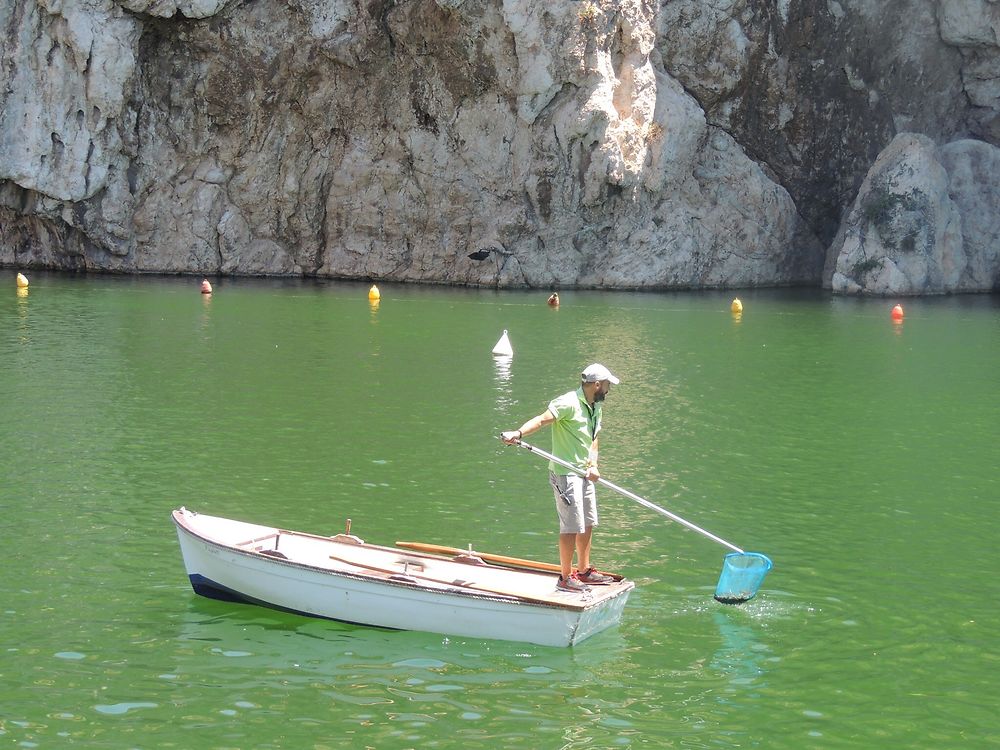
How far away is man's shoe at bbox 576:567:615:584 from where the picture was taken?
13758 millimetres

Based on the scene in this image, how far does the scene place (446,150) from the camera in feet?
198

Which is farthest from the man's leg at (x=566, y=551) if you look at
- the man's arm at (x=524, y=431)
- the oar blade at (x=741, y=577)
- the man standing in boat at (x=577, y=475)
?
the oar blade at (x=741, y=577)

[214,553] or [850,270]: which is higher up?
[850,270]

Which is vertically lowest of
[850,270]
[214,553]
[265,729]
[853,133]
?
[265,729]

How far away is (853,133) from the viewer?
222 ft

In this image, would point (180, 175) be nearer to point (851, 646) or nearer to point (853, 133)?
point (853, 133)

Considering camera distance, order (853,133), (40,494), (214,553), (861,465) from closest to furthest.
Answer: (214,553) → (40,494) → (861,465) → (853,133)

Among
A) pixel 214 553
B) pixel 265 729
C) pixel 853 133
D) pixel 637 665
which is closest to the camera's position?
pixel 265 729

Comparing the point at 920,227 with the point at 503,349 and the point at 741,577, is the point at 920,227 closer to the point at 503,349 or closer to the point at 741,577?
the point at 503,349

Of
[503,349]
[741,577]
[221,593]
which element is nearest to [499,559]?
[741,577]

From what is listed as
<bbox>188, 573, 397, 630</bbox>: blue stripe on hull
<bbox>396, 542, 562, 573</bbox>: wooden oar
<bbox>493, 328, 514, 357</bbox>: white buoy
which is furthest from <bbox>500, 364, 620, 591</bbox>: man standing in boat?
<bbox>493, 328, 514, 357</bbox>: white buoy

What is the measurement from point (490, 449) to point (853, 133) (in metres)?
51.9

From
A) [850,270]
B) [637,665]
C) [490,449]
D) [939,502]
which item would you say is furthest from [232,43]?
[637,665]

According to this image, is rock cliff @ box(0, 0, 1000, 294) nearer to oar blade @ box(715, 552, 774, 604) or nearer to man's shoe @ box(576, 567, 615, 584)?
oar blade @ box(715, 552, 774, 604)
